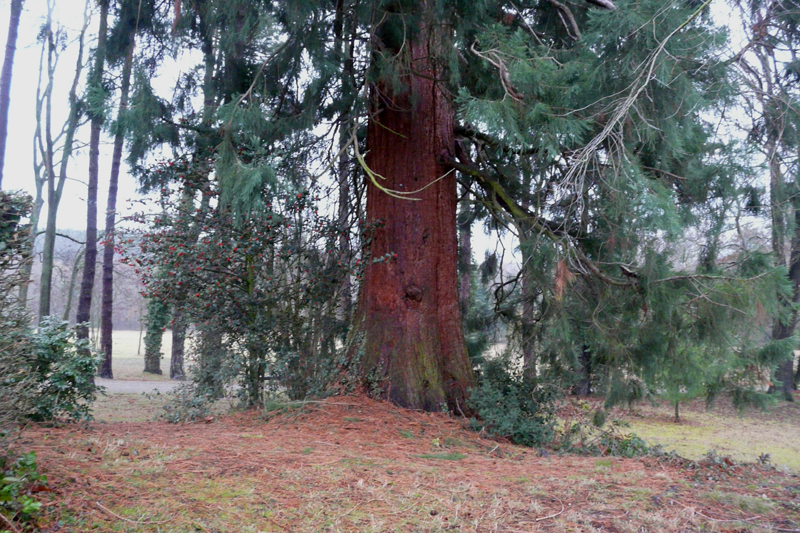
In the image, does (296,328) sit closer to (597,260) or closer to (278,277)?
(278,277)

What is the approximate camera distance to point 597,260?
24.4 feet

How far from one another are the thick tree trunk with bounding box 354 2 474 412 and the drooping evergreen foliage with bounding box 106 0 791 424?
0.17m

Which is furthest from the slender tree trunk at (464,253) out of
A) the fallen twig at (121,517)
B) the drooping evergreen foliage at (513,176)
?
the fallen twig at (121,517)

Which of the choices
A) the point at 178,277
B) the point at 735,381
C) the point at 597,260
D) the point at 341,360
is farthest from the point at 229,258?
Answer: the point at 735,381

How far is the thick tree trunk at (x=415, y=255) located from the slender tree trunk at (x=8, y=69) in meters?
9.44

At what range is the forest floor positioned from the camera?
11.7ft

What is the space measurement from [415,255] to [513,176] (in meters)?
1.98

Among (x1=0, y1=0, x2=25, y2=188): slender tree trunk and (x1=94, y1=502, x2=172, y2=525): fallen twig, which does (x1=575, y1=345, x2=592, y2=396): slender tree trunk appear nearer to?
(x1=94, y1=502, x2=172, y2=525): fallen twig

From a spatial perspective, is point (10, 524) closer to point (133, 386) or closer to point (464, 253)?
point (464, 253)

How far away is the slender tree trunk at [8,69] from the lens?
507 inches

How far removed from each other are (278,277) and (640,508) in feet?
18.1

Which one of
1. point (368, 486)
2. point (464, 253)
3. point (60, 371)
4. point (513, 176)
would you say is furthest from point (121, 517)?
point (464, 253)

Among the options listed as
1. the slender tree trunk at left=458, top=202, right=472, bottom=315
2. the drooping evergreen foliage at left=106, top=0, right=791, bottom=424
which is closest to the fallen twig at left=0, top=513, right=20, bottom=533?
the drooping evergreen foliage at left=106, top=0, right=791, bottom=424

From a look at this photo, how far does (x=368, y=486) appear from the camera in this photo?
427 centimetres
